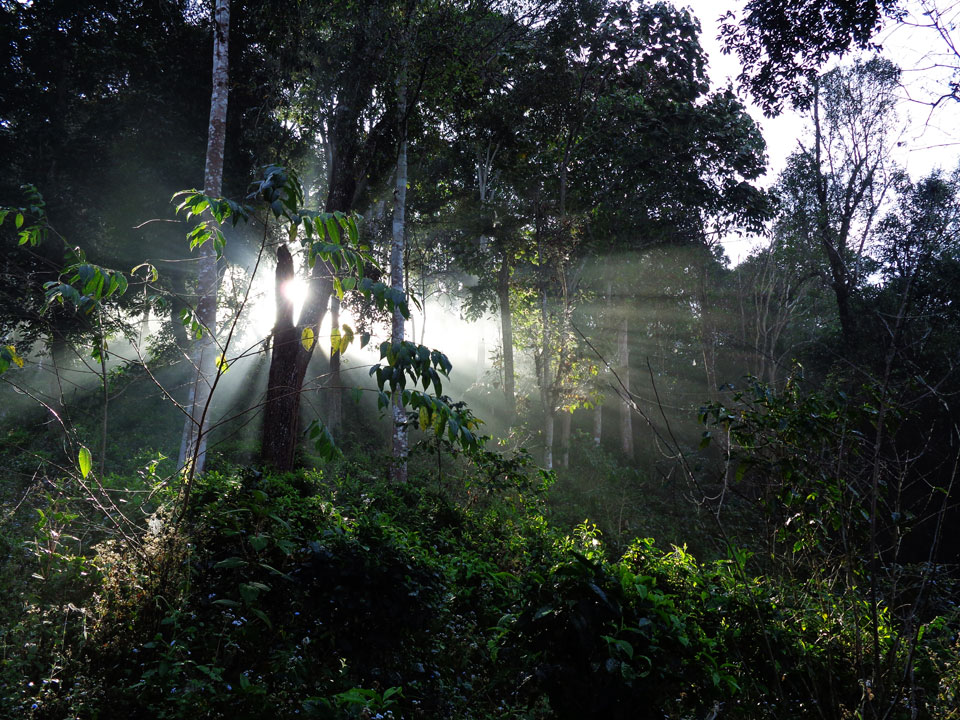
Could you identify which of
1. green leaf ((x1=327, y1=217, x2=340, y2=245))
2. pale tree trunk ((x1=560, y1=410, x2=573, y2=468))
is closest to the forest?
green leaf ((x1=327, y1=217, x2=340, y2=245))

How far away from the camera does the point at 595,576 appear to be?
2.88 metres

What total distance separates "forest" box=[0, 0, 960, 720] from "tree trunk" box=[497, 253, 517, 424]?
0.14 metres

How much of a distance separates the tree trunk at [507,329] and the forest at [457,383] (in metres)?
0.14

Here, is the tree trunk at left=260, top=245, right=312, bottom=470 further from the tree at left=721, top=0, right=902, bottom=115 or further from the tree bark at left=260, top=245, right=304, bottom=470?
the tree at left=721, top=0, right=902, bottom=115

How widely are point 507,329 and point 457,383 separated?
975 cm

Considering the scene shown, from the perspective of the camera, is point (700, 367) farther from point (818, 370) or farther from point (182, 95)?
point (182, 95)

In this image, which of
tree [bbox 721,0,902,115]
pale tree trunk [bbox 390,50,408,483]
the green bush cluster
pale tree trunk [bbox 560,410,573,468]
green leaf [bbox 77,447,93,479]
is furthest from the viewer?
pale tree trunk [bbox 560,410,573,468]

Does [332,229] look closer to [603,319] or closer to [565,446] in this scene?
[565,446]

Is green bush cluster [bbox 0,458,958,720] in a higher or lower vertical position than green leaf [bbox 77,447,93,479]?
lower

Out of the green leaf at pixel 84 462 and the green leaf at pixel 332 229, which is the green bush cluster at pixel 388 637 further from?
the green leaf at pixel 332 229

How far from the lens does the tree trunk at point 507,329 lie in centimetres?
1748

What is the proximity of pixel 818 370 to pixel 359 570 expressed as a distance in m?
19.8

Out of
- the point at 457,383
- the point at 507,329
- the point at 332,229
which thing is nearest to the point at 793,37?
the point at 332,229

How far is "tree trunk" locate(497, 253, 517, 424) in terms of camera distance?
1748 cm
